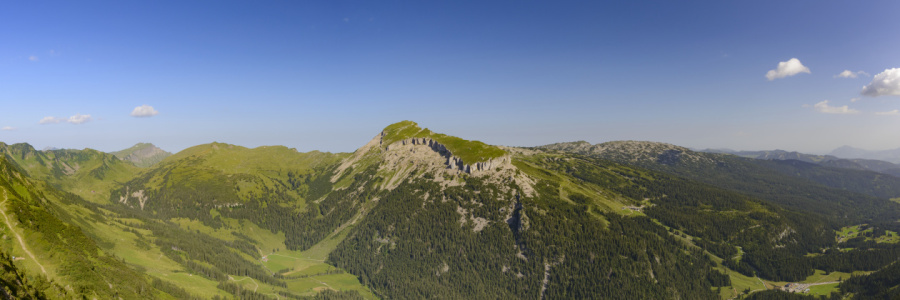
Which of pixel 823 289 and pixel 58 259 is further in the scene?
pixel 823 289

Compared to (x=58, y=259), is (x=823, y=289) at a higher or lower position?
lower

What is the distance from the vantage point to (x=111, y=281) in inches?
4368

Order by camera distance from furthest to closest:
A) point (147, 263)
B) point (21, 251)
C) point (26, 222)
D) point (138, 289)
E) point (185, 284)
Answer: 1. point (147, 263)
2. point (185, 284)
3. point (138, 289)
4. point (26, 222)
5. point (21, 251)

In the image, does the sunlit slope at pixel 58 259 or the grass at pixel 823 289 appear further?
the grass at pixel 823 289

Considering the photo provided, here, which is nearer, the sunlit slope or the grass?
the sunlit slope

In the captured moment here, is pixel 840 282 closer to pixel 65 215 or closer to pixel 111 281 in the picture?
pixel 111 281

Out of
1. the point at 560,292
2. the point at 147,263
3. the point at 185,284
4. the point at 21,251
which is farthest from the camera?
the point at 560,292

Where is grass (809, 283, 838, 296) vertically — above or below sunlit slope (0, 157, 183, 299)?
below

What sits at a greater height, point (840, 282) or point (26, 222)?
point (26, 222)

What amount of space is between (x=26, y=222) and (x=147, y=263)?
72750mm

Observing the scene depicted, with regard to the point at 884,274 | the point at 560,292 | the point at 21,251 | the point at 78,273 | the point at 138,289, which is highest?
the point at 21,251

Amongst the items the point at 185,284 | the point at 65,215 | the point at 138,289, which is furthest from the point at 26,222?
the point at 65,215

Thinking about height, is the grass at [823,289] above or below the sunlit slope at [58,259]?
below

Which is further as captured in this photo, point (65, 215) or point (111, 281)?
point (65, 215)
